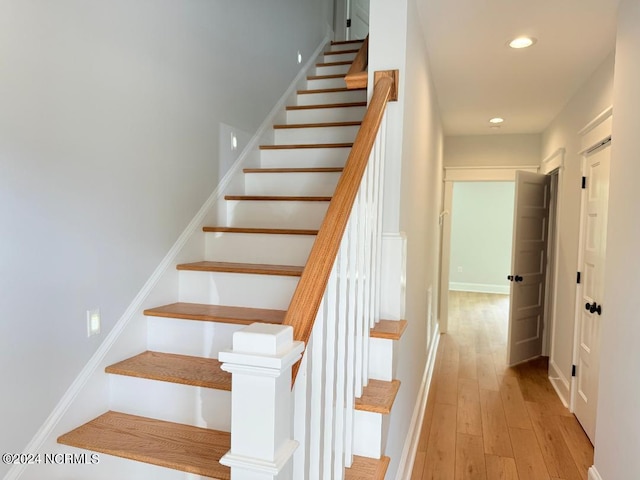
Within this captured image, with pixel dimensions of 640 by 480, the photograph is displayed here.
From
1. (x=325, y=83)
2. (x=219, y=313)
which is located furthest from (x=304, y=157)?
(x=219, y=313)

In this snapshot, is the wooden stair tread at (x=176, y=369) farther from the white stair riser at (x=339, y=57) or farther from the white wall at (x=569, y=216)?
the white stair riser at (x=339, y=57)

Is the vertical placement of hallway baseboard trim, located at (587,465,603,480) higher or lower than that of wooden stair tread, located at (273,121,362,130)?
lower

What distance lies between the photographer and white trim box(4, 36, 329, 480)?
147 centimetres

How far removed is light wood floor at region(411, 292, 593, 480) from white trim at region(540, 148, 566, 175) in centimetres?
204

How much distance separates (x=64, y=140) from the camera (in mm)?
1541

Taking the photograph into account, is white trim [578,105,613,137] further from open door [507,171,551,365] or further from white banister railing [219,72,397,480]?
white banister railing [219,72,397,480]

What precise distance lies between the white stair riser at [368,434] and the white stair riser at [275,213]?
1.14m

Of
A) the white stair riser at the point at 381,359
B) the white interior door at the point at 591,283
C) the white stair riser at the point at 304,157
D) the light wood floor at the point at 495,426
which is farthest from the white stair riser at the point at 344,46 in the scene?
the white stair riser at the point at 381,359

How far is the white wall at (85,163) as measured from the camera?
4.51ft

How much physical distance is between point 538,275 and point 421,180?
2.73 meters

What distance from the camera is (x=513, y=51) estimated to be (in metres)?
2.77

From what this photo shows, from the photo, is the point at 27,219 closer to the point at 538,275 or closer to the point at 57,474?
the point at 57,474

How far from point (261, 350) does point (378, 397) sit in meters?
0.90

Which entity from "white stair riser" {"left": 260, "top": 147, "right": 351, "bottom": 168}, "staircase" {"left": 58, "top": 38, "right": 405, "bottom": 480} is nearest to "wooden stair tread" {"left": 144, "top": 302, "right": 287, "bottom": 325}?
"staircase" {"left": 58, "top": 38, "right": 405, "bottom": 480}
